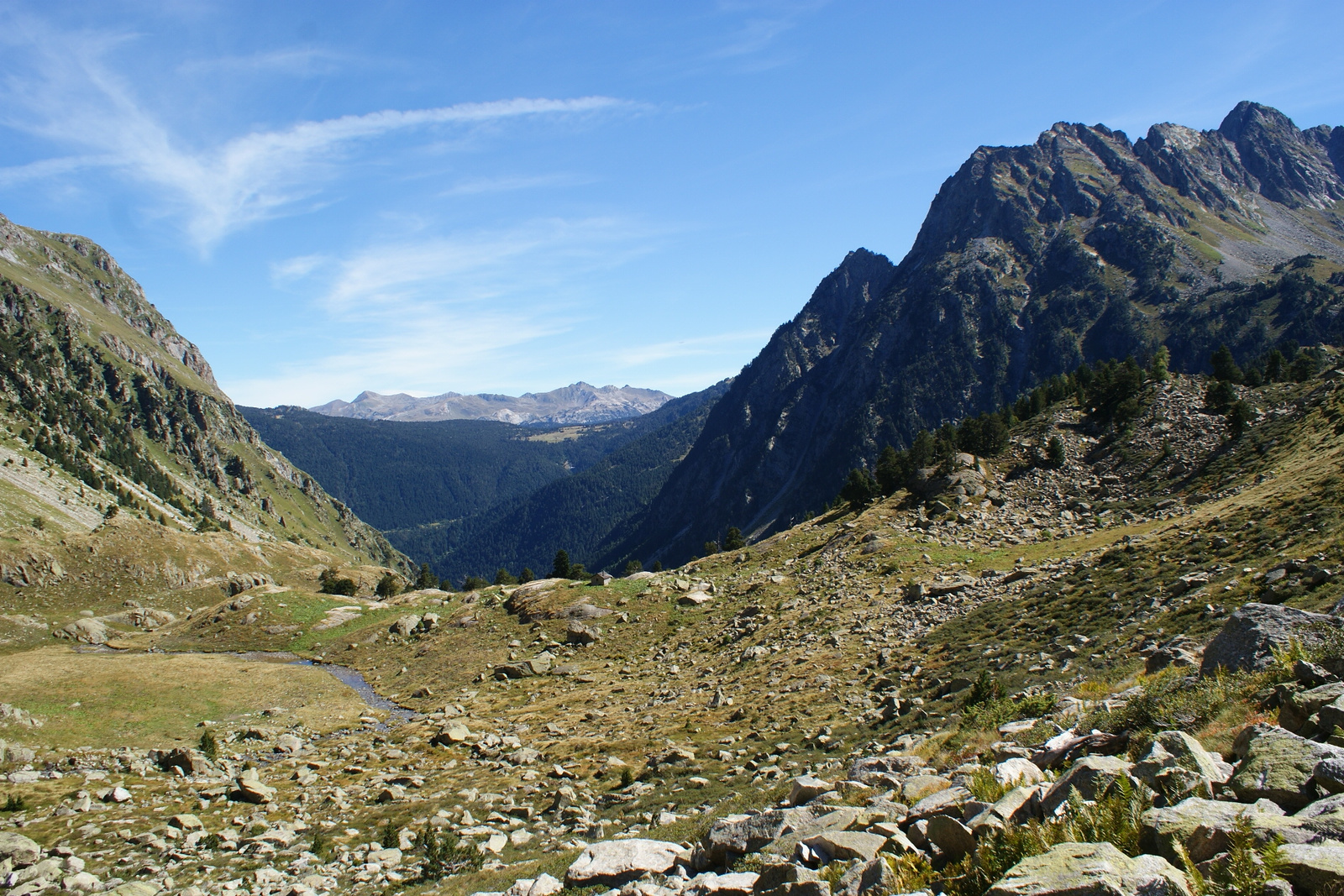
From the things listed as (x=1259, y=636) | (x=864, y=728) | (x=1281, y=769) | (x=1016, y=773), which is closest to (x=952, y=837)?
(x=1016, y=773)

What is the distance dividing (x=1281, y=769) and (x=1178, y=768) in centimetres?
94

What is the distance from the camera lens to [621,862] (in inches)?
486

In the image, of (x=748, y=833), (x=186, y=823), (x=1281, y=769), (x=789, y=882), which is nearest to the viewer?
(x=1281, y=769)

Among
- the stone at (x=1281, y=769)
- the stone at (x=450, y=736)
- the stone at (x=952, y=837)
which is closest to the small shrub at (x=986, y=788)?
the stone at (x=952, y=837)

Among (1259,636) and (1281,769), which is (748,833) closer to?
(1281,769)

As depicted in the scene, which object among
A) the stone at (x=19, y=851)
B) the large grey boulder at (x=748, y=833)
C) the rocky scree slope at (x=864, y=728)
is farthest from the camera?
the stone at (x=19, y=851)

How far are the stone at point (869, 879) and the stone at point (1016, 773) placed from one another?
295 centimetres

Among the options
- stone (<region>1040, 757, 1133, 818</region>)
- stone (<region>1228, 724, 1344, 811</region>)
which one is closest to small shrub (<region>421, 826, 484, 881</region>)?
stone (<region>1040, 757, 1133, 818</region>)

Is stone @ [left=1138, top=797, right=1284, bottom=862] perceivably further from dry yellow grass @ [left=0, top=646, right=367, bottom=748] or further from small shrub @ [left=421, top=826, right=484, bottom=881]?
dry yellow grass @ [left=0, top=646, right=367, bottom=748]

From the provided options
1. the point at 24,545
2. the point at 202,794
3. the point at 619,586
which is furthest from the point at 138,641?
the point at 202,794

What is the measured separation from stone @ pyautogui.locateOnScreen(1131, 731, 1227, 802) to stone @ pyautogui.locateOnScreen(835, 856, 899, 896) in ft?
11.0

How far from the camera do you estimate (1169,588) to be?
23.3 meters

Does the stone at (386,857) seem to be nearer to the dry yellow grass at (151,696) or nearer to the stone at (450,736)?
the stone at (450,736)

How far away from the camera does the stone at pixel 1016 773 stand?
32.8 ft
